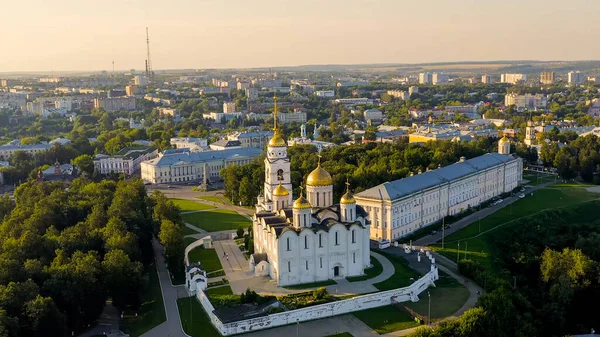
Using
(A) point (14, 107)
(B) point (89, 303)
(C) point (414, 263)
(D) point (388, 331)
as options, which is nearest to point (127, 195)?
(B) point (89, 303)

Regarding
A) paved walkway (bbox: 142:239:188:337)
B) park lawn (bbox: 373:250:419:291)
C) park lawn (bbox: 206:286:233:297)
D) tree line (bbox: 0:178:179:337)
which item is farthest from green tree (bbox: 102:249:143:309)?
park lawn (bbox: 373:250:419:291)

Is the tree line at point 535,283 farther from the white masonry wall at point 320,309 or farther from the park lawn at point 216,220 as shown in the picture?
the park lawn at point 216,220

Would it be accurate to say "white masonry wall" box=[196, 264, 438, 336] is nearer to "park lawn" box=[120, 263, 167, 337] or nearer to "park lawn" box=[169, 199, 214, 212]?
"park lawn" box=[120, 263, 167, 337]

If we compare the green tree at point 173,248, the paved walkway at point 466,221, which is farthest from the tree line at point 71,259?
the paved walkway at point 466,221

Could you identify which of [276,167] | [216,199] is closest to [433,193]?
[276,167]

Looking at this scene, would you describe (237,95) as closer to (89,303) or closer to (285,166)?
(285,166)

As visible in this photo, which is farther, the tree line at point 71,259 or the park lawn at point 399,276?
the park lawn at point 399,276

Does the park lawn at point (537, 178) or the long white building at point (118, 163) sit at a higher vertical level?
the long white building at point (118, 163)
